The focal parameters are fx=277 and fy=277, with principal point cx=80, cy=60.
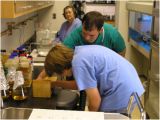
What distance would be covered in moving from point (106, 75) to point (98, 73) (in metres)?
0.04

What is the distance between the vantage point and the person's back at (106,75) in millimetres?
1429

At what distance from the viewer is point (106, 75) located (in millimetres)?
1483

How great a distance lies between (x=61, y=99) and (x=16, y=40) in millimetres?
1672

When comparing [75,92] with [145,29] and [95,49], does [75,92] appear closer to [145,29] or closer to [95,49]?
[95,49]

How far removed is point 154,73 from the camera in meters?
3.11

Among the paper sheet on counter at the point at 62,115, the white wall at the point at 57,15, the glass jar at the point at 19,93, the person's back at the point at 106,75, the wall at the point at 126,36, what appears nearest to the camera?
the paper sheet on counter at the point at 62,115

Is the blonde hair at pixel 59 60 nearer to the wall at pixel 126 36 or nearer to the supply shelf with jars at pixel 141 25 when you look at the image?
the supply shelf with jars at pixel 141 25

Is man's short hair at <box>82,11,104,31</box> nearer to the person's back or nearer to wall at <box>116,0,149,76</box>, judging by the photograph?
the person's back

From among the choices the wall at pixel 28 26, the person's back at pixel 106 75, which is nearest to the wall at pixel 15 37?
the wall at pixel 28 26

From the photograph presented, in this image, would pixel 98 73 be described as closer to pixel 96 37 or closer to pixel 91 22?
pixel 91 22

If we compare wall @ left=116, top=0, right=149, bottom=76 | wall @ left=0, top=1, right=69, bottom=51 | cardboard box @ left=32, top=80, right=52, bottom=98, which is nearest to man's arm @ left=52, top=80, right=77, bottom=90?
cardboard box @ left=32, top=80, right=52, bottom=98

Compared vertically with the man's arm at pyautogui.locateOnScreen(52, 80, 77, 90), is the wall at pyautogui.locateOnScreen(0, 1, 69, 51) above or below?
above

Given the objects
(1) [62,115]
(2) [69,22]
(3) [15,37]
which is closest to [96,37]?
(1) [62,115]

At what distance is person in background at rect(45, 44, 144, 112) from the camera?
1433 millimetres
